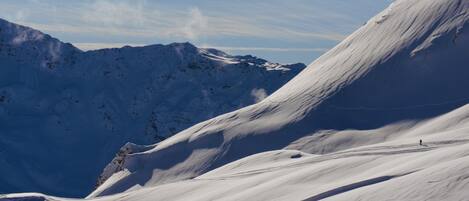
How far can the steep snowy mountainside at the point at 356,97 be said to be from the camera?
7506 cm

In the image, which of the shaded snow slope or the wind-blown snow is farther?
the wind-blown snow

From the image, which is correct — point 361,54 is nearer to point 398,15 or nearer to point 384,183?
point 398,15

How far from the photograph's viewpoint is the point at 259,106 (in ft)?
297

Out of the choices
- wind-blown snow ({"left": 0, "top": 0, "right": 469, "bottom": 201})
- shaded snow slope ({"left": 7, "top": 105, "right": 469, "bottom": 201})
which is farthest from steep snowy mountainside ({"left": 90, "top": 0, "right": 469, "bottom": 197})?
shaded snow slope ({"left": 7, "top": 105, "right": 469, "bottom": 201})

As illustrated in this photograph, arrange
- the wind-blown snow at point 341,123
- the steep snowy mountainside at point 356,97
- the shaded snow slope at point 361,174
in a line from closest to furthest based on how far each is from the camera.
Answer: the shaded snow slope at point 361,174 → the wind-blown snow at point 341,123 → the steep snowy mountainside at point 356,97

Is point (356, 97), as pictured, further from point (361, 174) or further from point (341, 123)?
point (361, 174)

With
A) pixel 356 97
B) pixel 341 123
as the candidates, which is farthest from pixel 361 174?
pixel 356 97

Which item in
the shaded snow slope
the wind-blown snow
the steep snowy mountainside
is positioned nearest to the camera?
the shaded snow slope

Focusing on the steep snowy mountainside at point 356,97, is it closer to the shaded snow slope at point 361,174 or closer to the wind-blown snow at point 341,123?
the wind-blown snow at point 341,123

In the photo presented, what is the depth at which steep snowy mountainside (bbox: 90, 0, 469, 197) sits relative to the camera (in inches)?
2955

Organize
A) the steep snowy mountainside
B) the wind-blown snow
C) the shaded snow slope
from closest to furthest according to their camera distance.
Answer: the shaded snow slope, the wind-blown snow, the steep snowy mountainside

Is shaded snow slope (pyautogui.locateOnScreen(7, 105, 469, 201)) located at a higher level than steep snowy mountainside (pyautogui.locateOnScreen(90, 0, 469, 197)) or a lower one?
lower

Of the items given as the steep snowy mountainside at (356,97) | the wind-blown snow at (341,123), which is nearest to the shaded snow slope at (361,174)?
the wind-blown snow at (341,123)

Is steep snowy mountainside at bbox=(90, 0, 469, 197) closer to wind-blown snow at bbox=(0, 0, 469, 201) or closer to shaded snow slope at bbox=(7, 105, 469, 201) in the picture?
wind-blown snow at bbox=(0, 0, 469, 201)
